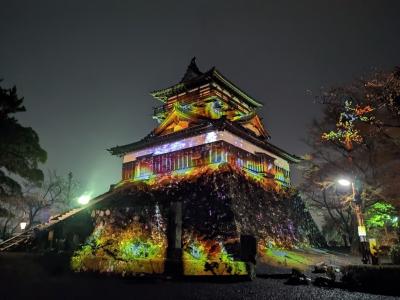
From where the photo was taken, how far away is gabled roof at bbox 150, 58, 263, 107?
1083 inches

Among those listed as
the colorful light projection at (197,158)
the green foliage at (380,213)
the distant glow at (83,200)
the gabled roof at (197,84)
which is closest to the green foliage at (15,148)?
the distant glow at (83,200)

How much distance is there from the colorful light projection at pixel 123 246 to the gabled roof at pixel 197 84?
1429cm

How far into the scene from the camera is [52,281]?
9.91 metres

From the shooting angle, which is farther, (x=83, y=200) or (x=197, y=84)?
(x=197, y=84)

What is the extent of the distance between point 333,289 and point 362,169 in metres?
11.2

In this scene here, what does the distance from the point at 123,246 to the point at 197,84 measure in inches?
688

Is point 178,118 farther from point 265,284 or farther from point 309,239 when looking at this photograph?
point 265,284

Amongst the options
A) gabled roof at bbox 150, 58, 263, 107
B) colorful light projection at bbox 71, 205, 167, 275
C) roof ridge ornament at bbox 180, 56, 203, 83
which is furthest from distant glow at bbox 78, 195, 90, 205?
roof ridge ornament at bbox 180, 56, 203, 83

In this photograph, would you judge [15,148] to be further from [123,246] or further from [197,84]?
[197,84]

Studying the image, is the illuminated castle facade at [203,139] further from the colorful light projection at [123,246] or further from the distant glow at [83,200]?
the colorful light projection at [123,246]

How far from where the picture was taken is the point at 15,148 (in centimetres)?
1728

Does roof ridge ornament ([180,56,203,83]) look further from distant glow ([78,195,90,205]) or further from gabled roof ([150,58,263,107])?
distant glow ([78,195,90,205])

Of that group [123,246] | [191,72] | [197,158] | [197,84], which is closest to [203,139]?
[197,158]

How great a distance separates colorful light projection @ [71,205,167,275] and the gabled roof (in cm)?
1429
